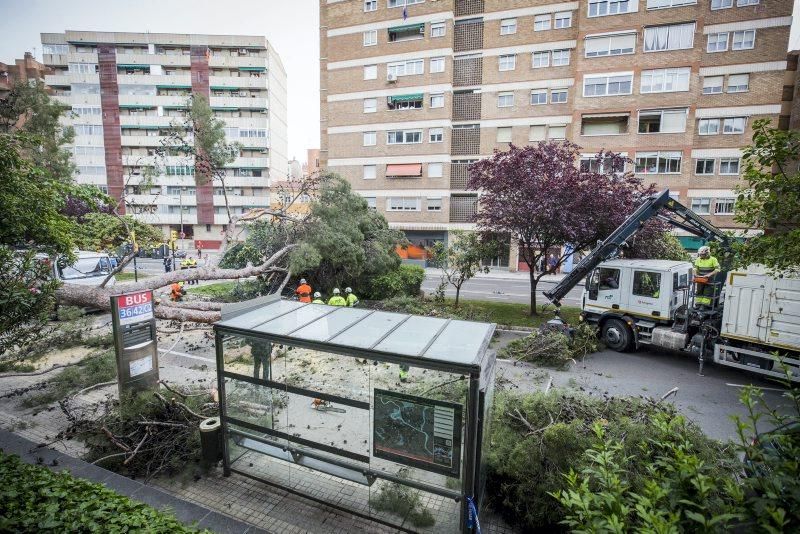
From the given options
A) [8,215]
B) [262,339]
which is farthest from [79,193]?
[262,339]

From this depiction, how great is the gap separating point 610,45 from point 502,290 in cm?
1850

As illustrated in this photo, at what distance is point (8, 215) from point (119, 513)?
6143 millimetres

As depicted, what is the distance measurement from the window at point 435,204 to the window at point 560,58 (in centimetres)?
1268

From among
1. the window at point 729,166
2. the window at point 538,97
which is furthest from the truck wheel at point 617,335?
the window at point 729,166

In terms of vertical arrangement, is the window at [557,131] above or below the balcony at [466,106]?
below

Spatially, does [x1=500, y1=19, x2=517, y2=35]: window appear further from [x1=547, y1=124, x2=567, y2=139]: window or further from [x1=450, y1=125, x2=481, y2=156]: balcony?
[x1=547, y1=124, x2=567, y2=139]: window

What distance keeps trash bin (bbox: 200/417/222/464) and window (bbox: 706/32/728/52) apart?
113 ft

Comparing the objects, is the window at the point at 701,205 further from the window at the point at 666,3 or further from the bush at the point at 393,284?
the bush at the point at 393,284

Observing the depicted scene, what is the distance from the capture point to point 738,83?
84.4ft

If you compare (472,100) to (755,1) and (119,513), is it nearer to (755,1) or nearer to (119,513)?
(755,1)

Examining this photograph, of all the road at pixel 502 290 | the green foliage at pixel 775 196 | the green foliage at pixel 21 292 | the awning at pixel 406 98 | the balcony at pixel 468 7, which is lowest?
the road at pixel 502 290

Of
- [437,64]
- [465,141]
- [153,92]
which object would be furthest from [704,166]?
[153,92]

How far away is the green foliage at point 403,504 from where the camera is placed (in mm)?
4912

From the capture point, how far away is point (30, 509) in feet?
11.3
